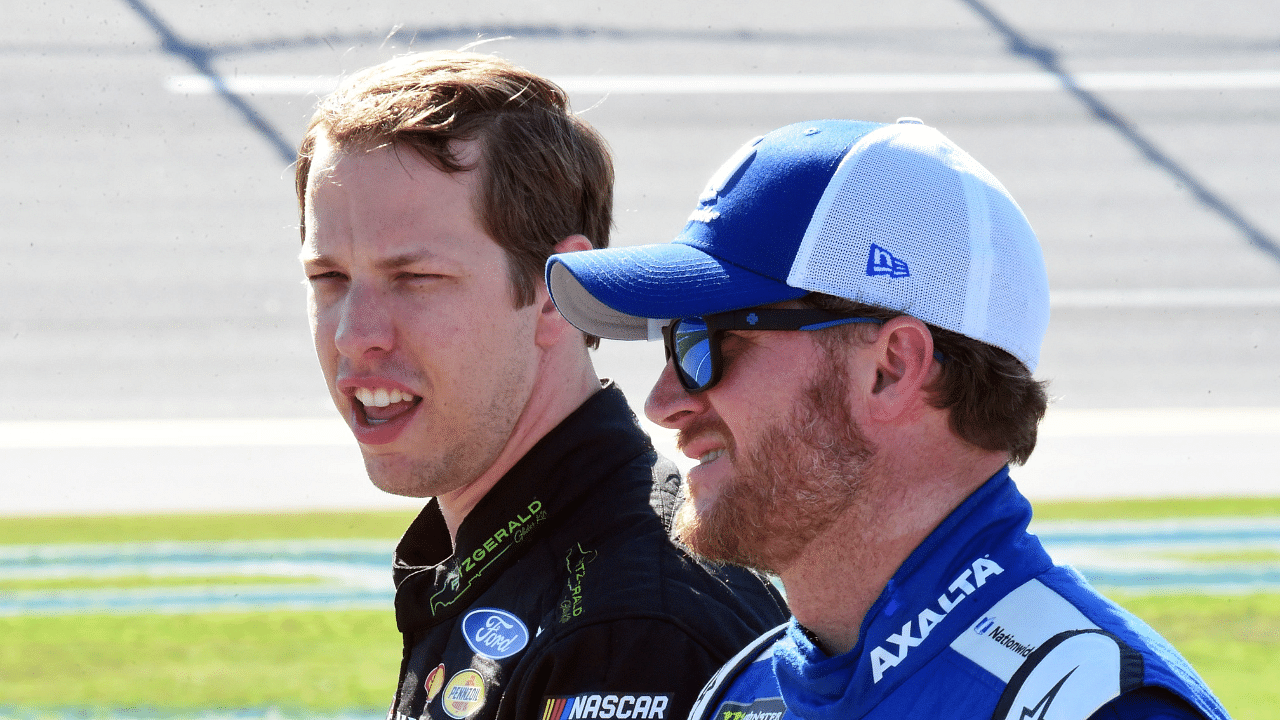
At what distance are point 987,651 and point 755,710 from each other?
47 cm

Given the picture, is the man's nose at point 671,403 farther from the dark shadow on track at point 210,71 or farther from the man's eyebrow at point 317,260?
the dark shadow on track at point 210,71

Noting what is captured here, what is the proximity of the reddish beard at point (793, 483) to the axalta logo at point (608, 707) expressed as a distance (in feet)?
0.97

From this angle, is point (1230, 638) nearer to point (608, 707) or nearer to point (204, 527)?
point (608, 707)

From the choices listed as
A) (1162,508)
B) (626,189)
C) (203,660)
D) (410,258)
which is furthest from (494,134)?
(626,189)

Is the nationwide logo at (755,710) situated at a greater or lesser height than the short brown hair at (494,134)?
lesser

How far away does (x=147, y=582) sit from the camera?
6.35 m

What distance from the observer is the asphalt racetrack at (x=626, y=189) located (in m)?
8.62

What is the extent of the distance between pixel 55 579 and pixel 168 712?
5.85ft

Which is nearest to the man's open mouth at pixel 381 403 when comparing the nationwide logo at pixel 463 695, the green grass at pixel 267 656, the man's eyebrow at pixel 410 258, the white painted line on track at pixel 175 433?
the man's eyebrow at pixel 410 258

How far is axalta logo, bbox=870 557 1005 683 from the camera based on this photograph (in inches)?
64.4

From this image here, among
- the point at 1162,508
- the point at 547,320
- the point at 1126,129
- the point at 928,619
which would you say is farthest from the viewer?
the point at 1126,129

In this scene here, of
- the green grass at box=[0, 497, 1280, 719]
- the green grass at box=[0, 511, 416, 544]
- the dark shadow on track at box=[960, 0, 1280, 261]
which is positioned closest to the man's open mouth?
the green grass at box=[0, 497, 1280, 719]

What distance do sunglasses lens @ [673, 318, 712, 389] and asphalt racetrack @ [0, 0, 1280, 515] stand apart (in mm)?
5814

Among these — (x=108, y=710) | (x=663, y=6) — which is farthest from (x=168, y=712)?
(x=663, y=6)
